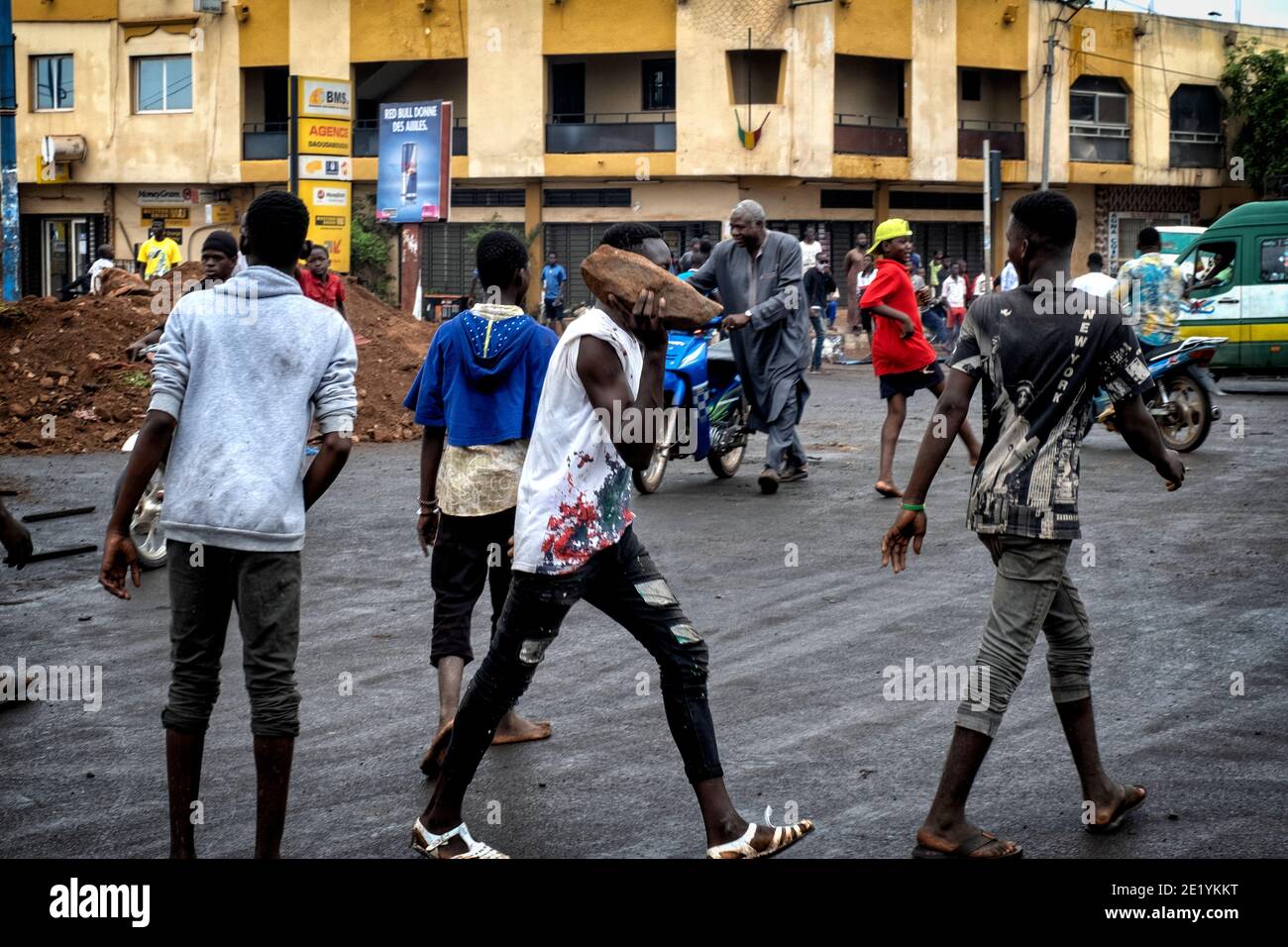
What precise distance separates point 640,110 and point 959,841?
3751 centimetres

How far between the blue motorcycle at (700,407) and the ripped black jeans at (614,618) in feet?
22.2

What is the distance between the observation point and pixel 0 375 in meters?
17.2

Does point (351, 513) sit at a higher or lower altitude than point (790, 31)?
lower

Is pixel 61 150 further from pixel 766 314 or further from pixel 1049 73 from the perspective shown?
pixel 766 314

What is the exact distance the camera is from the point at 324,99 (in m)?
25.7

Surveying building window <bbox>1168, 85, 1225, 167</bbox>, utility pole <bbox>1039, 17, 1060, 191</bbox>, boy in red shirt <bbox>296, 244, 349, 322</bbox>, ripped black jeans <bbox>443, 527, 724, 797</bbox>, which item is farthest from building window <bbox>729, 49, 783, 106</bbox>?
ripped black jeans <bbox>443, 527, 724, 797</bbox>

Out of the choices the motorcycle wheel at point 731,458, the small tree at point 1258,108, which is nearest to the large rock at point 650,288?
the motorcycle wheel at point 731,458

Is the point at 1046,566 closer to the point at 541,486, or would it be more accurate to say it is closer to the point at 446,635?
the point at 541,486

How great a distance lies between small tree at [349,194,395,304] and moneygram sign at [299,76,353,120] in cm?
1391

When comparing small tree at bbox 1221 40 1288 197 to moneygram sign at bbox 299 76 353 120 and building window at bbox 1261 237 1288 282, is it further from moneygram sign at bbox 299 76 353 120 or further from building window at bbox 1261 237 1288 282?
moneygram sign at bbox 299 76 353 120

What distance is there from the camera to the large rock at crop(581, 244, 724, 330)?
422 centimetres

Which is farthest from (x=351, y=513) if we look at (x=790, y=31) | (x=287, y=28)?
(x=287, y=28)

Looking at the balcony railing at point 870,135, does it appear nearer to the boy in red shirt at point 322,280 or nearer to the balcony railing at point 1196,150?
the balcony railing at point 1196,150

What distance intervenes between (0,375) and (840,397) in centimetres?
1020
